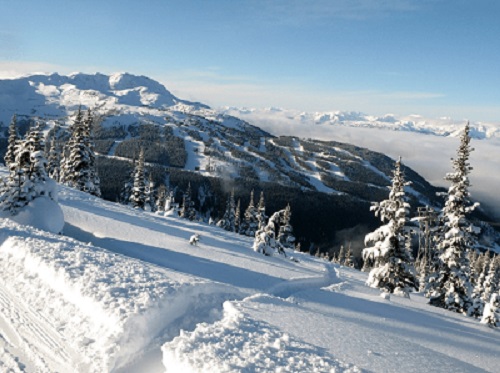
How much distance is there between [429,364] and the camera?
959cm

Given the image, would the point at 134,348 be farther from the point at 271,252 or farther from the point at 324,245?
the point at 324,245

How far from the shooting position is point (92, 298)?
10664 mm

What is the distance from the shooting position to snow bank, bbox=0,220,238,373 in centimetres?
884

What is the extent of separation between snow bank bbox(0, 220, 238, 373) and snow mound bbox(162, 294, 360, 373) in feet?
4.10

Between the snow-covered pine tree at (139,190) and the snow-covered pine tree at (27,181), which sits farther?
the snow-covered pine tree at (139,190)

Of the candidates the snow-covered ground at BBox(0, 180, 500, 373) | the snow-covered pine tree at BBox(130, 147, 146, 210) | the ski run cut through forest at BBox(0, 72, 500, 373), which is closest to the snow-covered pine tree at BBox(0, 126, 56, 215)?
the ski run cut through forest at BBox(0, 72, 500, 373)

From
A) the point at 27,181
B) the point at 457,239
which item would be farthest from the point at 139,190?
the point at 457,239

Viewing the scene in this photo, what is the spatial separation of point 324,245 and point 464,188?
168367 millimetres

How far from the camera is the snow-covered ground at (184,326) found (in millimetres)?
8453

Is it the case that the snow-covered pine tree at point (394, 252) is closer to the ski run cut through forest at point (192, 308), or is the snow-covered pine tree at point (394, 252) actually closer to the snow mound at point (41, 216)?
the ski run cut through forest at point (192, 308)

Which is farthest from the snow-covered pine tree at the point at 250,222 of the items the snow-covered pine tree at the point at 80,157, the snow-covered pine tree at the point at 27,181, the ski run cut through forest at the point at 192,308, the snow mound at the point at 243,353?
the snow mound at the point at 243,353

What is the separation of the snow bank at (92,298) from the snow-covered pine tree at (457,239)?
1935 cm

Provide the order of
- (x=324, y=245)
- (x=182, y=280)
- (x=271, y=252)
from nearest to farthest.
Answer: (x=182, y=280)
(x=271, y=252)
(x=324, y=245)

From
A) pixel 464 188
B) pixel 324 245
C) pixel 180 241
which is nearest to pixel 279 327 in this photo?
pixel 180 241
